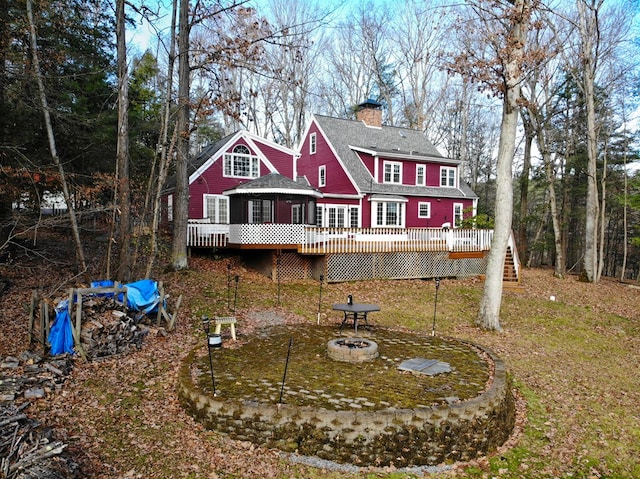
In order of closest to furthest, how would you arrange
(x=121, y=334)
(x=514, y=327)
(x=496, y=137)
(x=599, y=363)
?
1. (x=121, y=334)
2. (x=599, y=363)
3. (x=514, y=327)
4. (x=496, y=137)

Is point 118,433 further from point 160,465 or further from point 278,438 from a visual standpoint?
point 278,438

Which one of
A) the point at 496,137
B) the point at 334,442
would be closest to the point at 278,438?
the point at 334,442

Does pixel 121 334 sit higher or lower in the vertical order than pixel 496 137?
lower

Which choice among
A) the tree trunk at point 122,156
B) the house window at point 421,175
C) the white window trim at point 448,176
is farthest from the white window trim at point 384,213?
the tree trunk at point 122,156

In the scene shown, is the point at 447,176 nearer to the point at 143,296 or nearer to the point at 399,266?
the point at 399,266

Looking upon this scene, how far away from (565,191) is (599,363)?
810 inches

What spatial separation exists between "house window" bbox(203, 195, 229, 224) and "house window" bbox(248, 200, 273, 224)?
3736 millimetres

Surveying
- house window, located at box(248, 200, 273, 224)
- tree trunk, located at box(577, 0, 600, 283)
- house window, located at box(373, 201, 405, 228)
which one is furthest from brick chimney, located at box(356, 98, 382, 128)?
house window, located at box(248, 200, 273, 224)

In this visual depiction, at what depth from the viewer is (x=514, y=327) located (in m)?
11.3

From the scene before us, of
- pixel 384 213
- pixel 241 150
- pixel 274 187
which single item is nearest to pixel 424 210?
pixel 384 213

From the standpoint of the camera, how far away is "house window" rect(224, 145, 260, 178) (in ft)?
66.4

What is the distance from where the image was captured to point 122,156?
10.8m

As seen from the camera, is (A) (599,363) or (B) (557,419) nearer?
(B) (557,419)

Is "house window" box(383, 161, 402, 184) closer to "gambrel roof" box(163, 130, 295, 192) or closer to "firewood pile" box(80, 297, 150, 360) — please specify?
"gambrel roof" box(163, 130, 295, 192)
